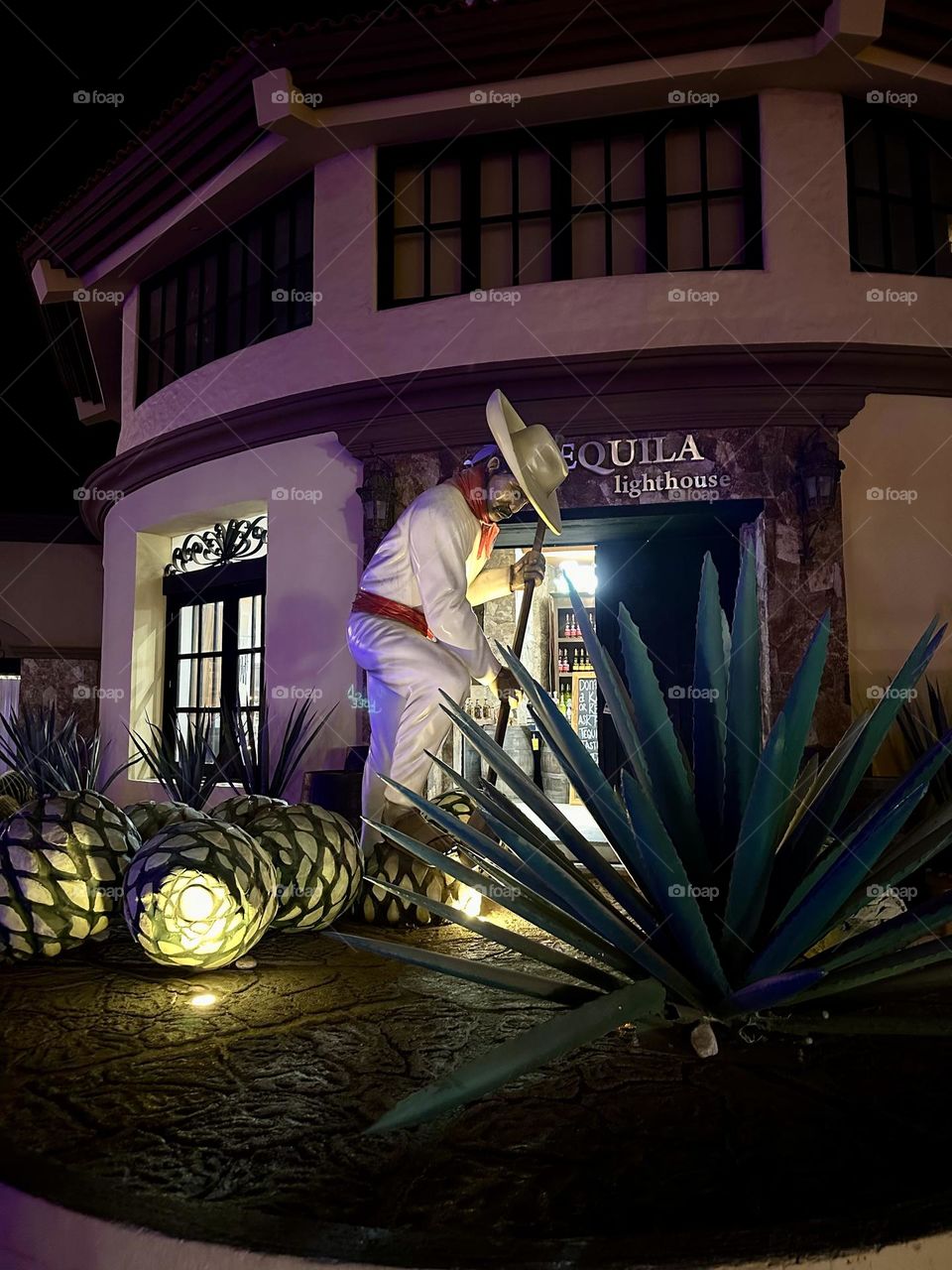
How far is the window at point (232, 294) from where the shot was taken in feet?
23.9

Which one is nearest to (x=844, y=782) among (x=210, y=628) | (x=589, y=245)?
(x=589, y=245)

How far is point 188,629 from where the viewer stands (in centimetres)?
→ 868

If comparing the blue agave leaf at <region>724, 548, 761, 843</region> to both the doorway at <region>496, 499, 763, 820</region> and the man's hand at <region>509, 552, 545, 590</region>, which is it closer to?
the man's hand at <region>509, 552, 545, 590</region>

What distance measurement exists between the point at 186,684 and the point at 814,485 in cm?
614

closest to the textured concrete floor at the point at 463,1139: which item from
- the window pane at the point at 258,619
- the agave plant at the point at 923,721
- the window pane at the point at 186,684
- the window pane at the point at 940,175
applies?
the agave plant at the point at 923,721

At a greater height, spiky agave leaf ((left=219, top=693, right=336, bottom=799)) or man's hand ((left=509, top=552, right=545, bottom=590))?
man's hand ((left=509, top=552, right=545, bottom=590))

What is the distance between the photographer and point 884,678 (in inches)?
230

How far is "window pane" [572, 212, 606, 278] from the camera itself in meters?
6.44

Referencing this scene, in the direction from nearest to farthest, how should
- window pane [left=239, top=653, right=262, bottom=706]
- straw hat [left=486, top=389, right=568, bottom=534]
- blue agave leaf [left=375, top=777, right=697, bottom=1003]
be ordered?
blue agave leaf [left=375, top=777, right=697, bottom=1003], straw hat [left=486, top=389, right=568, bottom=534], window pane [left=239, top=653, right=262, bottom=706]

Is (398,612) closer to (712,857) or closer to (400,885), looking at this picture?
(400,885)

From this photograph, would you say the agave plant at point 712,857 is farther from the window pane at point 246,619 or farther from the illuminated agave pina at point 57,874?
the window pane at point 246,619

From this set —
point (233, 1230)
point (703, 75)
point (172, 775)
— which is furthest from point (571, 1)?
point (233, 1230)

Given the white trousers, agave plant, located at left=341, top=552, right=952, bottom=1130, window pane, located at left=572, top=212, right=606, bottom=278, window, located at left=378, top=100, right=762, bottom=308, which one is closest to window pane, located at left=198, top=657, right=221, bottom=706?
window, located at left=378, top=100, right=762, bottom=308

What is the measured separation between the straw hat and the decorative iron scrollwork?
14.9ft
